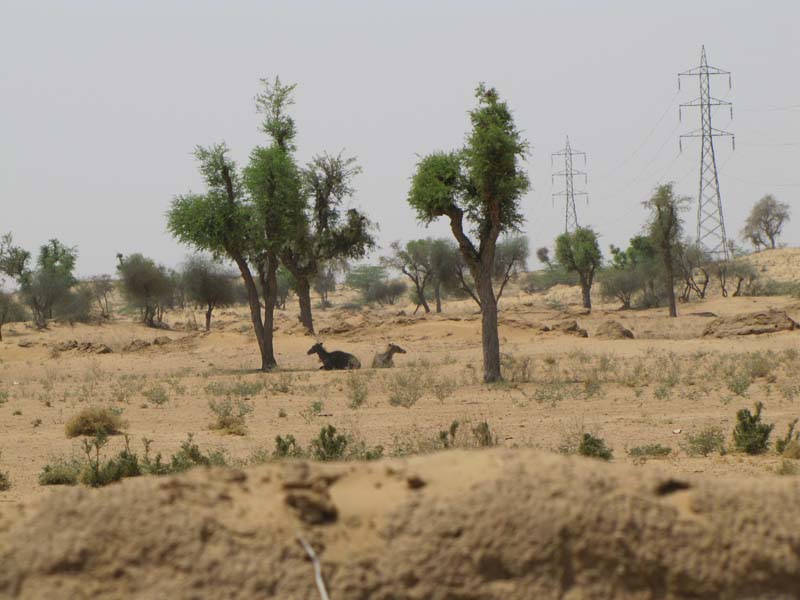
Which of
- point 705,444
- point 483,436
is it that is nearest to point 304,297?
point 483,436

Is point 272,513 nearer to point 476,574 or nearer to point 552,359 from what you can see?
point 476,574

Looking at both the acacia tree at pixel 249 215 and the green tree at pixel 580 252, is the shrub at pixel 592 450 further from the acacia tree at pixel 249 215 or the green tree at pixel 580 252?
the green tree at pixel 580 252

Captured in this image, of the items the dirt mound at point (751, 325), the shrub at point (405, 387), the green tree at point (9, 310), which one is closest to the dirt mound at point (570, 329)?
the dirt mound at point (751, 325)

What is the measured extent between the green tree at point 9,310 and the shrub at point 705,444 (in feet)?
143

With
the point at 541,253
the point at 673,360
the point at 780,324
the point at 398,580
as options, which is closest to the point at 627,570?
the point at 398,580

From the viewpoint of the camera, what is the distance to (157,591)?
346cm

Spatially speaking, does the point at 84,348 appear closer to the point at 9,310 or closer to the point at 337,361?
the point at 337,361

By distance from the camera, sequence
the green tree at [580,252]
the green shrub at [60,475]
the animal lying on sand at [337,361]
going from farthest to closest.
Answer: the green tree at [580,252] → the animal lying on sand at [337,361] → the green shrub at [60,475]

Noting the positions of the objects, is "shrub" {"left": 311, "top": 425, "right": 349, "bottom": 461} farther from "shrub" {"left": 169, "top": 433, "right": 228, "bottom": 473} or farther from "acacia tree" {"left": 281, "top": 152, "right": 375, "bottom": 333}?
"acacia tree" {"left": 281, "top": 152, "right": 375, "bottom": 333}

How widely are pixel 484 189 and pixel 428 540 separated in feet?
61.5

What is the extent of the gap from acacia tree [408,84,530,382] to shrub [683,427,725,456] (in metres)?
9.53

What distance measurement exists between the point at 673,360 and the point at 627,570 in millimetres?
22417

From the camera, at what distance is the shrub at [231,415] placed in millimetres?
15225

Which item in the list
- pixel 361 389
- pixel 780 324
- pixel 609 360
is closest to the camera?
pixel 361 389
